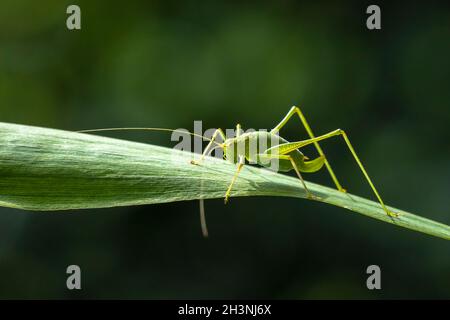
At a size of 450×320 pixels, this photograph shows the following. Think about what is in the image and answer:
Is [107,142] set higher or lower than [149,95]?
lower

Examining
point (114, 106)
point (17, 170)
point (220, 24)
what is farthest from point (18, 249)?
point (17, 170)

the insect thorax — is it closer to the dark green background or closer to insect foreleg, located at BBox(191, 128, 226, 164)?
insect foreleg, located at BBox(191, 128, 226, 164)

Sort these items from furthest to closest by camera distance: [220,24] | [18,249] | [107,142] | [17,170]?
[220,24], [18,249], [107,142], [17,170]

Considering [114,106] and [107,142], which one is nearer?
[107,142]

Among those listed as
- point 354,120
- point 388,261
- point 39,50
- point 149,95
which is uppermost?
point 39,50

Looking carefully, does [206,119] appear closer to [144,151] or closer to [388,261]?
[388,261]

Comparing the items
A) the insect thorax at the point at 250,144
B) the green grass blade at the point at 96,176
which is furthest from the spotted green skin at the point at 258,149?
the green grass blade at the point at 96,176

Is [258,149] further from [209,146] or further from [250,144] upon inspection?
[209,146]
